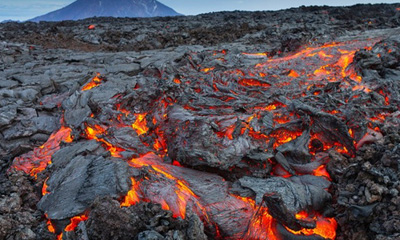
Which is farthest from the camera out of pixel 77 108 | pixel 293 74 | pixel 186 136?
pixel 293 74

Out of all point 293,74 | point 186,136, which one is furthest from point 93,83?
point 293,74

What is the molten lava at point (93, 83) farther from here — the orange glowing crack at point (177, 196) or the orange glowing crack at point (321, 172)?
the orange glowing crack at point (321, 172)

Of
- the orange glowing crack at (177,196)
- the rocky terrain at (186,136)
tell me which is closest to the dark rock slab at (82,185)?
the rocky terrain at (186,136)

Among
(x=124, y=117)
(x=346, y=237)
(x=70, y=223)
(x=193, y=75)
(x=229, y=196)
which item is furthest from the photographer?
(x=193, y=75)

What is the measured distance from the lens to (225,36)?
1867 centimetres

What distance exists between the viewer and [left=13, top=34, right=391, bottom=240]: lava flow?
12.6 feet

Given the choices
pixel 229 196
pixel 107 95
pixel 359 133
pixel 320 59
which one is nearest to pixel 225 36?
pixel 320 59

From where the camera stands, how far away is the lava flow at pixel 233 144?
3.84m

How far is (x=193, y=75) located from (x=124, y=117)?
314 centimetres

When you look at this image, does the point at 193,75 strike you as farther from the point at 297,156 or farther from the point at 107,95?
the point at 297,156

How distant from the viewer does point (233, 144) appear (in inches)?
195

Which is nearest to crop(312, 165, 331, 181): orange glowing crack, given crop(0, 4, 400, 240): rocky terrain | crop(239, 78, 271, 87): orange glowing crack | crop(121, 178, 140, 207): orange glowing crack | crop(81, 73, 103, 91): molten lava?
crop(0, 4, 400, 240): rocky terrain

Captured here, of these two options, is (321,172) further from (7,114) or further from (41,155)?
(7,114)

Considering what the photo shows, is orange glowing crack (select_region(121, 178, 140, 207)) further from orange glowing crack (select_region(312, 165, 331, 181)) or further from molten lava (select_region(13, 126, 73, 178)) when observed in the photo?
orange glowing crack (select_region(312, 165, 331, 181))
